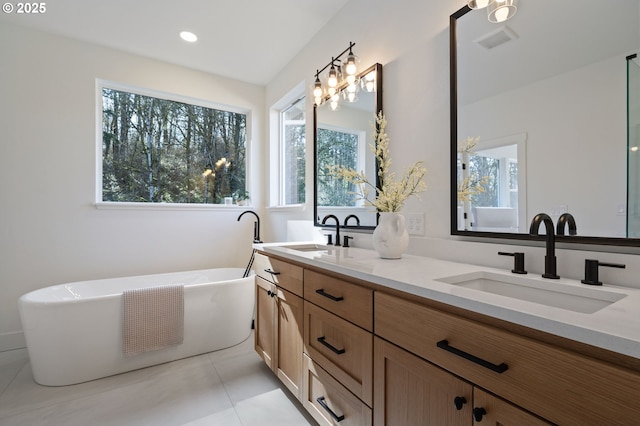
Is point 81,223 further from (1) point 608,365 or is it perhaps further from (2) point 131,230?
(1) point 608,365

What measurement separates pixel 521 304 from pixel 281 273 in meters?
1.27

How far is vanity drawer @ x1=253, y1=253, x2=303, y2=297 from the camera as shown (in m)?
1.55

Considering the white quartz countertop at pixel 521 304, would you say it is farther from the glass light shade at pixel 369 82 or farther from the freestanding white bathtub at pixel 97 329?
the freestanding white bathtub at pixel 97 329

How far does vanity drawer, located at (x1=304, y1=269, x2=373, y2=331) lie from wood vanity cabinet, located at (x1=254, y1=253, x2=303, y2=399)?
133mm

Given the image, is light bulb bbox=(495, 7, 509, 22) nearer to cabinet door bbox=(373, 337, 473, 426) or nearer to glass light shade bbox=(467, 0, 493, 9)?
glass light shade bbox=(467, 0, 493, 9)

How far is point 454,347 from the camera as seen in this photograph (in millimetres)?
770

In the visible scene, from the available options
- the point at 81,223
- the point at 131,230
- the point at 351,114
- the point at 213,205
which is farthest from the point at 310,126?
the point at 81,223

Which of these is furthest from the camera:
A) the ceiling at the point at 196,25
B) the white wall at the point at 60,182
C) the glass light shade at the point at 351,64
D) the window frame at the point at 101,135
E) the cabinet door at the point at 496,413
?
the window frame at the point at 101,135

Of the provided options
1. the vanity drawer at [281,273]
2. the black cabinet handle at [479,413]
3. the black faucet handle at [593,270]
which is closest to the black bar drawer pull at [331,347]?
the vanity drawer at [281,273]

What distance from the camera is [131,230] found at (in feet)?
9.49

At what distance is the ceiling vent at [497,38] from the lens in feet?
3.95

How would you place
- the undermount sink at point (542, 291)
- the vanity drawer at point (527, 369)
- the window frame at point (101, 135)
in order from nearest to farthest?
1. the vanity drawer at point (527, 369)
2. the undermount sink at point (542, 291)
3. the window frame at point (101, 135)

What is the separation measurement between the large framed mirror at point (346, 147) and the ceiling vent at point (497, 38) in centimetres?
61

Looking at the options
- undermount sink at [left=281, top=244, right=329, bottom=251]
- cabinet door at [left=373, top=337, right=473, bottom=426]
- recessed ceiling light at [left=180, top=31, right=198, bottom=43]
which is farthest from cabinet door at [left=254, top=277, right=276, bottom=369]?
A: recessed ceiling light at [left=180, top=31, right=198, bottom=43]
